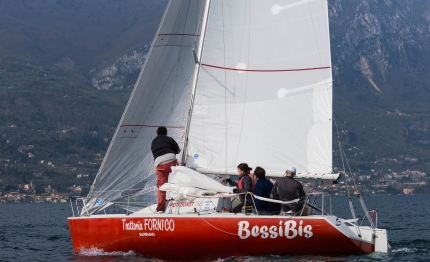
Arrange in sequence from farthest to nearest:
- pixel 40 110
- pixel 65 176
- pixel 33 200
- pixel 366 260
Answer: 1. pixel 40 110
2. pixel 65 176
3. pixel 33 200
4. pixel 366 260

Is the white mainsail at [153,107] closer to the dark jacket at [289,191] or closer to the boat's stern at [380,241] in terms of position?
the dark jacket at [289,191]

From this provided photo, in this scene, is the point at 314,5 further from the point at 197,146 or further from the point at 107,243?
the point at 107,243

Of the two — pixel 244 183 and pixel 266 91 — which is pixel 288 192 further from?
pixel 266 91

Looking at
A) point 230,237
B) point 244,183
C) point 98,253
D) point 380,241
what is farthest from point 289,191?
point 98,253

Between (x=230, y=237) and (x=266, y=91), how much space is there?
3144 millimetres

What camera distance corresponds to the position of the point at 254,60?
14.9 m

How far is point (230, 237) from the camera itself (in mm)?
12898

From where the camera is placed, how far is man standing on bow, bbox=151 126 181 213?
1397cm

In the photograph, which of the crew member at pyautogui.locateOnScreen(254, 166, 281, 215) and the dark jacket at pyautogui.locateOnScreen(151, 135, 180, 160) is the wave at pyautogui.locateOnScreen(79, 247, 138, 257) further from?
the crew member at pyautogui.locateOnScreen(254, 166, 281, 215)

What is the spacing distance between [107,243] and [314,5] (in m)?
5.69

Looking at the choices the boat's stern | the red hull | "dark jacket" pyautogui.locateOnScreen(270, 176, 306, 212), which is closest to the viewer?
the red hull

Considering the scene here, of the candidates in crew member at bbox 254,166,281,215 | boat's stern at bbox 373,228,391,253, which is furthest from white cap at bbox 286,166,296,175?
boat's stern at bbox 373,228,391,253

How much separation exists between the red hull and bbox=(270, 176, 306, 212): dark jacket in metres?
0.43

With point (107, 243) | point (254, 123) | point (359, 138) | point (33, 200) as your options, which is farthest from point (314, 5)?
point (359, 138)
